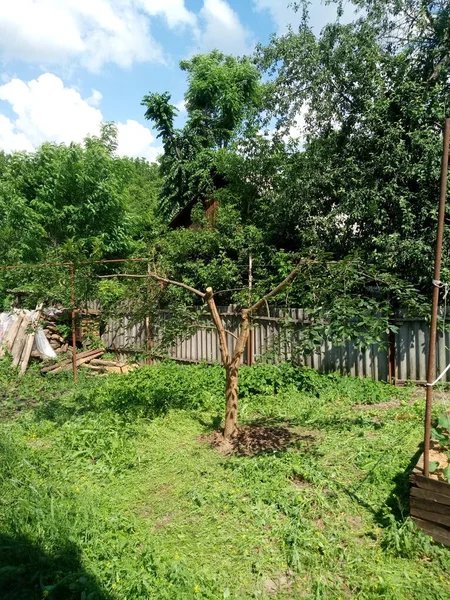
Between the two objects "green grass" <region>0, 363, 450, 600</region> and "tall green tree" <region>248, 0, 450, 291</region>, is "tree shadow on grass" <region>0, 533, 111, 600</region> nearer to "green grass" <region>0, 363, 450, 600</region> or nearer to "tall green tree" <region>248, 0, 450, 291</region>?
"green grass" <region>0, 363, 450, 600</region>

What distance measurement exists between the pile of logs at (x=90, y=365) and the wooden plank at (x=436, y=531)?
7.75 metres

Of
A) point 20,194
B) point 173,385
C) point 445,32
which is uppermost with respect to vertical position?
point 445,32

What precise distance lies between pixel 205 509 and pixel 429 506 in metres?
1.81

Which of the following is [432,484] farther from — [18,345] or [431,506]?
[18,345]

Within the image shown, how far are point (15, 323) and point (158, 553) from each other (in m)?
9.09

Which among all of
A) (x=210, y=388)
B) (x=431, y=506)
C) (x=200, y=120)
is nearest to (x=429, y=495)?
(x=431, y=506)

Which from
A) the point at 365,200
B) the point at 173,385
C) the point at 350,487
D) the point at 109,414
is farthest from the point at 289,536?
the point at 365,200

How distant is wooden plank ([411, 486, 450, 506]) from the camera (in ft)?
10.3

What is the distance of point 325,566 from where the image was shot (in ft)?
10.2

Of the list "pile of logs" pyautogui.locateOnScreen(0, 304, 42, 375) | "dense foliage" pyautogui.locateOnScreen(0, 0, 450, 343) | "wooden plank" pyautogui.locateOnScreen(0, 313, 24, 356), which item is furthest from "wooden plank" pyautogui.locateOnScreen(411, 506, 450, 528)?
"wooden plank" pyautogui.locateOnScreen(0, 313, 24, 356)

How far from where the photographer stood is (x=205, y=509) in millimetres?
3838

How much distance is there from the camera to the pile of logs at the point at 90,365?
1027 centimetres

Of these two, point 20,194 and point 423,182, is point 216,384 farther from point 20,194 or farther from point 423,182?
point 20,194

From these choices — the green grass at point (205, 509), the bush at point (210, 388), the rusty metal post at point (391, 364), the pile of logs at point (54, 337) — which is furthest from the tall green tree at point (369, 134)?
the pile of logs at point (54, 337)
